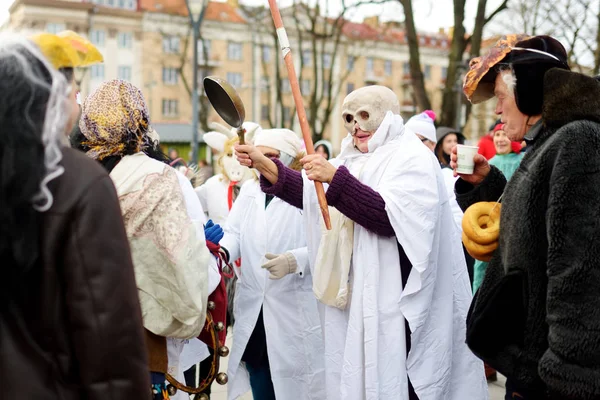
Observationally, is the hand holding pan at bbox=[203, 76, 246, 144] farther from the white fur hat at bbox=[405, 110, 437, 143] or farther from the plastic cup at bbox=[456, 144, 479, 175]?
the white fur hat at bbox=[405, 110, 437, 143]

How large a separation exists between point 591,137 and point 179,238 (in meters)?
1.54

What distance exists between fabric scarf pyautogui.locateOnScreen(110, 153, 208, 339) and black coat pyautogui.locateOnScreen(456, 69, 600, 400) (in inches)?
43.4

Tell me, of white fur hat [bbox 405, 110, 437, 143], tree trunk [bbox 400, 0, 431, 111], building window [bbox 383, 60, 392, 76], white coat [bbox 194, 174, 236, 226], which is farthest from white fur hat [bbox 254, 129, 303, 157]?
building window [bbox 383, 60, 392, 76]

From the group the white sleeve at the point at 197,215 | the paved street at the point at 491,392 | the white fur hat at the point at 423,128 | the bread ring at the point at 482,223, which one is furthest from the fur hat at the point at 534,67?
the paved street at the point at 491,392

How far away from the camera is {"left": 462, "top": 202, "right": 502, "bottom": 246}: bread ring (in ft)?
8.75

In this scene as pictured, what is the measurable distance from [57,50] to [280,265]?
8.37 feet

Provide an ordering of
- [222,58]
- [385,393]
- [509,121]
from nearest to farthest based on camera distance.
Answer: [509,121] < [385,393] < [222,58]

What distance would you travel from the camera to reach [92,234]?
1633 mm

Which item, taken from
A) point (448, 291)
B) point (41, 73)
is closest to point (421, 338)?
point (448, 291)

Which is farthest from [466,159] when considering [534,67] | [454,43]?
[454,43]

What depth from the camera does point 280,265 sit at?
4180 millimetres

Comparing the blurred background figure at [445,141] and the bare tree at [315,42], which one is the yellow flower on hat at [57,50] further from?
the bare tree at [315,42]

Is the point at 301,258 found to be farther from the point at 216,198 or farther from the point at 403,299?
the point at 216,198

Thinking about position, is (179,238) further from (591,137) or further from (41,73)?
(591,137)
